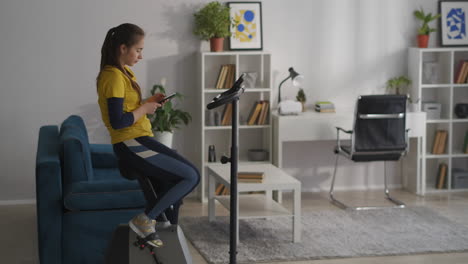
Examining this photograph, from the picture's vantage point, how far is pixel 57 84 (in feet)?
22.1

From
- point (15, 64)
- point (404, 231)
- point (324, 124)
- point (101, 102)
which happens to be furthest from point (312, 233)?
point (15, 64)

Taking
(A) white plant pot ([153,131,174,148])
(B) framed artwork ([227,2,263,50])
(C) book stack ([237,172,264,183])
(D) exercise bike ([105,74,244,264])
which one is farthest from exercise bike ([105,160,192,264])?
(B) framed artwork ([227,2,263,50])

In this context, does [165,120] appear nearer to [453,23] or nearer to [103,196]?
[103,196]

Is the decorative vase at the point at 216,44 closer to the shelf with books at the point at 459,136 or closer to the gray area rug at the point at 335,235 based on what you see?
the gray area rug at the point at 335,235

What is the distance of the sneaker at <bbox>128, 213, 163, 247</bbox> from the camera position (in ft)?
13.5

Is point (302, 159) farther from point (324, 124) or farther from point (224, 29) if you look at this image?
point (224, 29)

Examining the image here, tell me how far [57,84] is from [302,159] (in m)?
→ 2.40

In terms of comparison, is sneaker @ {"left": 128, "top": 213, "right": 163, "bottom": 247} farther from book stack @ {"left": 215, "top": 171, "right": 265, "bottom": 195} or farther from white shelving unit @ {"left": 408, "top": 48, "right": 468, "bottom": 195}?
white shelving unit @ {"left": 408, "top": 48, "right": 468, "bottom": 195}

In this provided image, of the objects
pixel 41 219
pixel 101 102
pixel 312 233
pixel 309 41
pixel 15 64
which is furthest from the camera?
pixel 309 41

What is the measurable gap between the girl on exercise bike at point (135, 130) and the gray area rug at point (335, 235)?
1010 mm

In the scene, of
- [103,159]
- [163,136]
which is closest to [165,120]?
[163,136]

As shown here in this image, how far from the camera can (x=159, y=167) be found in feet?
13.5

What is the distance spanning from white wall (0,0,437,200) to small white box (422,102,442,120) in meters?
0.41

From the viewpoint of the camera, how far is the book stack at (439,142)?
24.2ft
